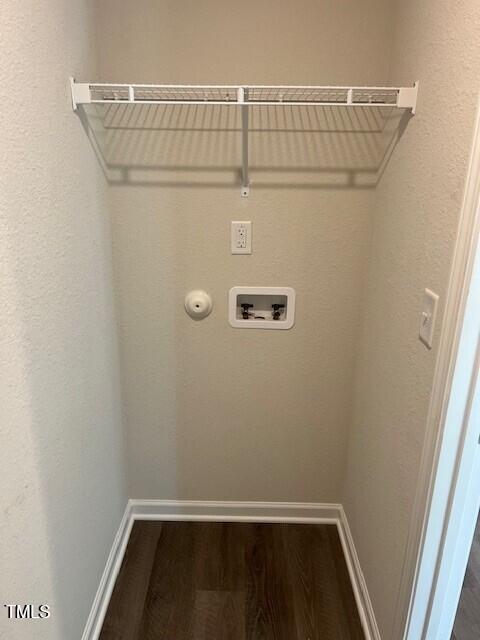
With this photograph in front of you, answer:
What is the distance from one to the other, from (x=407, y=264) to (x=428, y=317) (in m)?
0.23

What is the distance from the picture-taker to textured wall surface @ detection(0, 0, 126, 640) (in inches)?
35.5

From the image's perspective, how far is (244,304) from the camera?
171cm

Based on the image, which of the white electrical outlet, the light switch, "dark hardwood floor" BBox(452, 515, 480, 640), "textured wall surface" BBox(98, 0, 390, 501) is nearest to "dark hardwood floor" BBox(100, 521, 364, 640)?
"textured wall surface" BBox(98, 0, 390, 501)

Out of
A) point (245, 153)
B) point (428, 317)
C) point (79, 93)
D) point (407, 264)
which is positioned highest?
point (79, 93)

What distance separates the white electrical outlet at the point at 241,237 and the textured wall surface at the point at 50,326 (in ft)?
1.55

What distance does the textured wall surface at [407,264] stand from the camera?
96 cm

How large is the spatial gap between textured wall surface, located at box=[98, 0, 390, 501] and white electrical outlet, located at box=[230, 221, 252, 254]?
0.03 metres

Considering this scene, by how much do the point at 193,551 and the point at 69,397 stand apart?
102 cm

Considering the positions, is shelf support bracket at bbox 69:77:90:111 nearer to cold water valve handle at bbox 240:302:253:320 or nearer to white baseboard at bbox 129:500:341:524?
cold water valve handle at bbox 240:302:253:320

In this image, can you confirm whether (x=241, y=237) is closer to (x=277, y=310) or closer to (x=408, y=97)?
(x=277, y=310)

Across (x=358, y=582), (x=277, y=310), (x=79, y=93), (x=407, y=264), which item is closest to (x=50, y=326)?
(x=79, y=93)

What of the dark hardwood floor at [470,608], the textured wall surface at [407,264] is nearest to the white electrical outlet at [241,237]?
the textured wall surface at [407,264]

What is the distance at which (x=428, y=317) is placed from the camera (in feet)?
3.50

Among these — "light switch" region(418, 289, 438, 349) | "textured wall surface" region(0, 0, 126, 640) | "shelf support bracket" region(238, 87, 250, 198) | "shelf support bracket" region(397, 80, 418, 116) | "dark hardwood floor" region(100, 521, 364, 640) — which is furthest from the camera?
"dark hardwood floor" region(100, 521, 364, 640)
